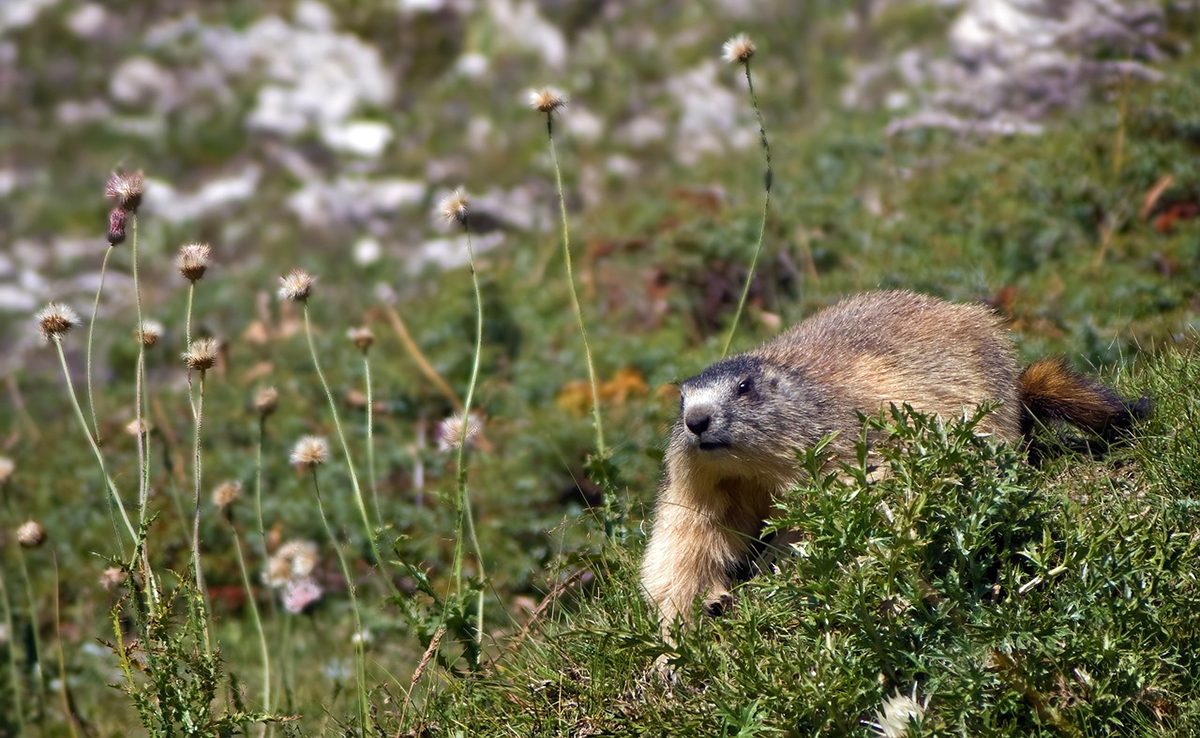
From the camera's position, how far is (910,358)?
5.02 m

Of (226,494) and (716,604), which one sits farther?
(226,494)

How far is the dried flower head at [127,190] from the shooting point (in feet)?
13.6

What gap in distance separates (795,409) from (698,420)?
0.40 metres

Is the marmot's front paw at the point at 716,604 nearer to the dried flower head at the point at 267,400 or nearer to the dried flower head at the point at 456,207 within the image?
the dried flower head at the point at 456,207

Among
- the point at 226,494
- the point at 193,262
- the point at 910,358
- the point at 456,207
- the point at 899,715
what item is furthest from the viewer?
the point at 910,358

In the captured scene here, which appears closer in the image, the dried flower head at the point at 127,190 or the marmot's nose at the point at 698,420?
the dried flower head at the point at 127,190

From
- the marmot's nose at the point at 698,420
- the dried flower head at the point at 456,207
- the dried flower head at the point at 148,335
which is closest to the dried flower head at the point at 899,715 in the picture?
the marmot's nose at the point at 698,420

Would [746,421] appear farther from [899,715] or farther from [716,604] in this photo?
[899,715]

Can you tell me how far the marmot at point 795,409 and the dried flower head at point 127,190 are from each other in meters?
2.08

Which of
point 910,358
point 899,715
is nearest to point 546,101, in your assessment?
point 910,358

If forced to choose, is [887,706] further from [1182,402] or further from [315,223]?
[315,223]

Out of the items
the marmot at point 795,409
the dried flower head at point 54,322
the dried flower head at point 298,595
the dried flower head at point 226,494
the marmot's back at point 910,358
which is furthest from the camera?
the dried flower head at point 298,595

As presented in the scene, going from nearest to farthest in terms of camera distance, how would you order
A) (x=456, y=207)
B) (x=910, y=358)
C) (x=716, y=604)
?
(x=456, y=207) → (x=716, y=604) → (x=910, y=358)

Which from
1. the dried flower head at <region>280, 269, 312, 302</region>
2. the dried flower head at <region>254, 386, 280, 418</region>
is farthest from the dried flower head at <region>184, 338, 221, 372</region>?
the dried flower head at <region>254, 386, 280, 418</region>
